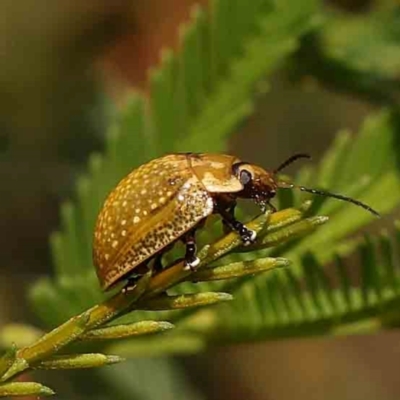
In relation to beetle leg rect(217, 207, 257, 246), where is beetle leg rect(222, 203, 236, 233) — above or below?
above

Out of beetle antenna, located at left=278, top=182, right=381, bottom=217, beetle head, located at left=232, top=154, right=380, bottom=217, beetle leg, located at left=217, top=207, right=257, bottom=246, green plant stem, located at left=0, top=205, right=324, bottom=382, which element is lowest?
green plant stem, located at left=0, top=205, right=324, bottom=382

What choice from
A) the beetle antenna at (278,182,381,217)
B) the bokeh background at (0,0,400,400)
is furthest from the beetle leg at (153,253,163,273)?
the bokeh background at (0,0,400,400)

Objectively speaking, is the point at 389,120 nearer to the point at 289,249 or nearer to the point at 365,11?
the point at 289,249

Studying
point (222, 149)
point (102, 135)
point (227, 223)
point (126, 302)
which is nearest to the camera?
point (126, 302)

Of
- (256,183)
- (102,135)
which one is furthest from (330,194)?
(102,135)

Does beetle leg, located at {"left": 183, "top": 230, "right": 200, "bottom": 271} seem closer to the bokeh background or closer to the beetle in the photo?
the beetle

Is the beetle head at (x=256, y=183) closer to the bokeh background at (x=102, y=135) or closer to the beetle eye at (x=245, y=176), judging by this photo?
the beetle eye at (x=245, y=176)

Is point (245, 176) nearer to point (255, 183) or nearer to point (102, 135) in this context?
point (255, 183)
